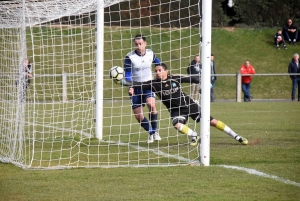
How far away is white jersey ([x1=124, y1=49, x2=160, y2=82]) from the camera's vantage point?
40.7 ft

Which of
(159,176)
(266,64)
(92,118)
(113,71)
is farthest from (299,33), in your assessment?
(159,176)

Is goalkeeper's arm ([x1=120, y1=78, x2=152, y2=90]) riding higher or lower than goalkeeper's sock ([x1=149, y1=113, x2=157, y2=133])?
higher

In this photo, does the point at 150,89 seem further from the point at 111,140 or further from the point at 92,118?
the point at 92,118

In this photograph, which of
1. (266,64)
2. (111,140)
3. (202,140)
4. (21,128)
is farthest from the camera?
(266,64)

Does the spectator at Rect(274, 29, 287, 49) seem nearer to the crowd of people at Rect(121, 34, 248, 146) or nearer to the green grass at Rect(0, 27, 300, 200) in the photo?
the green grass at Rect(0, 27, 300, 200)

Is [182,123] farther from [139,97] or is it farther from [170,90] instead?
[139,97]

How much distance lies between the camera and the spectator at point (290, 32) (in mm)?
39469

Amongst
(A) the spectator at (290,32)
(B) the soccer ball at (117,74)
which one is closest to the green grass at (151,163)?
(B) the soccer ball at (117,74)

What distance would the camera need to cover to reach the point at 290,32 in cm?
4047

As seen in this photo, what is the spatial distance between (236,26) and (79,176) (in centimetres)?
3582

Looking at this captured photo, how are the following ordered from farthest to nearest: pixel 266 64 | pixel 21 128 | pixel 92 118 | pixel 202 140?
pixel 266 64, pixel 92 118, pixel 21 128, pixel 202 140

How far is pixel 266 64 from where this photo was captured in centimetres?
3934

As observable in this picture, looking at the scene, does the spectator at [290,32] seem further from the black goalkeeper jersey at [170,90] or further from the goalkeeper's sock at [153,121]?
the black goalkeeper jersey at [170,90]

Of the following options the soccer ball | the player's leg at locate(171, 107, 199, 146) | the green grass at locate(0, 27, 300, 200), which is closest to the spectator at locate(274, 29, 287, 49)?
the green grass at locate(0, 27, 300, 200)
